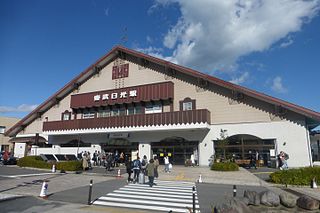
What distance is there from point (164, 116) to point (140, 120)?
9.23 feet

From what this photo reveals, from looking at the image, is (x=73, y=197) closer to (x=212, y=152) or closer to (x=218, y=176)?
(x=218, y=176)

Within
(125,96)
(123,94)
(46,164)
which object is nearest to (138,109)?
(125,96)

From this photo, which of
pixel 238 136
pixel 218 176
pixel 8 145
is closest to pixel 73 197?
pixel 218 176

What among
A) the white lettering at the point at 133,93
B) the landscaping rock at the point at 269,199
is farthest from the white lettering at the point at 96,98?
the landscaping rock at the point at 269,199

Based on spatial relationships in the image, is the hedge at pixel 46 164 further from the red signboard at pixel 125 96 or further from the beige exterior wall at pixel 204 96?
the beige exterior wall at pixel 204 96

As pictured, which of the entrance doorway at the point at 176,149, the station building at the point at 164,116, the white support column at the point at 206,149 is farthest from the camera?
the entrance doorway at the point at 176,149

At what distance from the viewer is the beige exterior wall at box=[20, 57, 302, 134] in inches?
924

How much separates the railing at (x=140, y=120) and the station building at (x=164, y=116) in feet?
0.31

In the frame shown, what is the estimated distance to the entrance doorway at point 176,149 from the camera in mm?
25812

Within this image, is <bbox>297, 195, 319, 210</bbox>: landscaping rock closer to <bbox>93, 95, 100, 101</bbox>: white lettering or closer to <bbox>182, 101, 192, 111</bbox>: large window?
<bbox>182, 101, 192, 111</bbox>: large window

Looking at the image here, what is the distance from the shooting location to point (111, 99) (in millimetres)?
30109

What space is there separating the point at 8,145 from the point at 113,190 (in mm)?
45331

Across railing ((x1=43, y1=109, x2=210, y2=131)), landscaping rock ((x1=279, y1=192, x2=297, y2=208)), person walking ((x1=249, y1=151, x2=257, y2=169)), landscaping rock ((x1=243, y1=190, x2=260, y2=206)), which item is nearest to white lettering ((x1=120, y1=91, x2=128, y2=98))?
railing ((x1=43, y1=109, x2=210, y2=131))

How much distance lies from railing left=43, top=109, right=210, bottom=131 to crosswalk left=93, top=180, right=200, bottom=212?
10.7 m
